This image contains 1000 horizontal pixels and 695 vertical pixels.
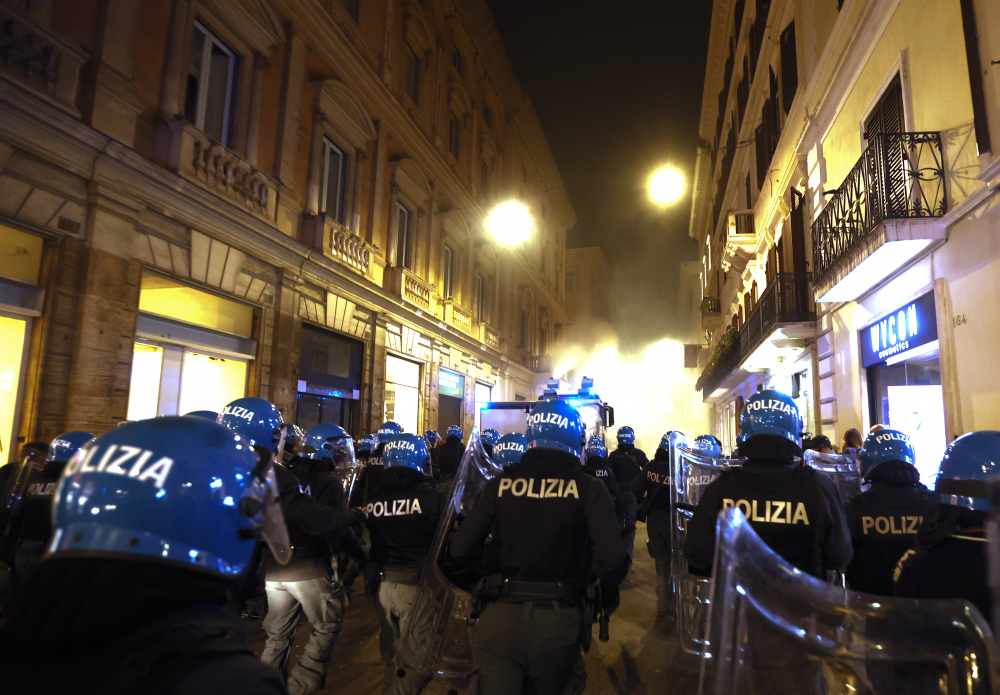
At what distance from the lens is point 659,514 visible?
6.93 m

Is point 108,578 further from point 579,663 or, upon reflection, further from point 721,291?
point 721,291

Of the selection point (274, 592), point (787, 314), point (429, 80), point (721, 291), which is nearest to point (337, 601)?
point (274, 592)

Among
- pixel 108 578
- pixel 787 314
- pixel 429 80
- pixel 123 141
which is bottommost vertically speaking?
pixel 108 578

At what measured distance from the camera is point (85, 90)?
7543mm

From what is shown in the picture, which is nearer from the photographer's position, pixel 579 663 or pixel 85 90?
pixel 579 663

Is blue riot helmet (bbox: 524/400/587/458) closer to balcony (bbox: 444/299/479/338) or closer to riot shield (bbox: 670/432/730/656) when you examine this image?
riot shield (bbox: 670/432/730/656)

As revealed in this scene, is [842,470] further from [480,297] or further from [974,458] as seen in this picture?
[480,297]

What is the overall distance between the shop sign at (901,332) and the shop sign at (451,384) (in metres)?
12.1

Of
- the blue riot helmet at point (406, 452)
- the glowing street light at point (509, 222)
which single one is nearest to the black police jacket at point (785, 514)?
the blue riot helmet at point (406, 452)

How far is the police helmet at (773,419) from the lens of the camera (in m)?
3.34

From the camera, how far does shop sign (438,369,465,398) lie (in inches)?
743

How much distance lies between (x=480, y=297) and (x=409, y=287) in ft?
23.1

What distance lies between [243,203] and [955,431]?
10698mm

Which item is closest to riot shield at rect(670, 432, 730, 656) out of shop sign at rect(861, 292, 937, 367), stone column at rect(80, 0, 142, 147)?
shop sign at rect(861, 292, 937, 367)
